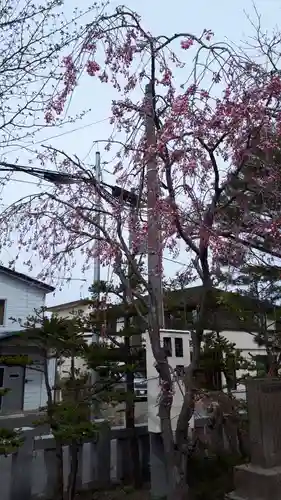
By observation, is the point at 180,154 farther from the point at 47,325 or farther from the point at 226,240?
the point at 47,325

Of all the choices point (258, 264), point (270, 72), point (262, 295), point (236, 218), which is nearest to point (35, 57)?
point (270, 72)

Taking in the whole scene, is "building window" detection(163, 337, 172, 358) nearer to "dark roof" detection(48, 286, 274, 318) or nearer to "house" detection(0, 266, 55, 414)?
"dark roof" detection(48, 286, 274, 318)

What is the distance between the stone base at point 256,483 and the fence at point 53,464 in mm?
1997

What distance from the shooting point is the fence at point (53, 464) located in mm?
4559

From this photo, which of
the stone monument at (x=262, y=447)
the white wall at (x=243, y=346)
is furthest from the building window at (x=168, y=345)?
the white wall at (x=243, y=346)

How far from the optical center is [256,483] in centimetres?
360

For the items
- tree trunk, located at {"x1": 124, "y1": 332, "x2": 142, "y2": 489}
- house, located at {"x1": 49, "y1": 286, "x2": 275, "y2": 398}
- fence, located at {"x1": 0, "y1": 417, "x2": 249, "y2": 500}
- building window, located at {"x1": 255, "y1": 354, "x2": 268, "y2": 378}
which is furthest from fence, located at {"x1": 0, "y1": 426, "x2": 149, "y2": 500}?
building window, located at {"x1": 255, "y1": 354, "x2": 268, "y2": 378}

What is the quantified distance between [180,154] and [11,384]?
46.4 feet

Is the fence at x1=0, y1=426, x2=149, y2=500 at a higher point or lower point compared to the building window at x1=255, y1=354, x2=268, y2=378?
lower

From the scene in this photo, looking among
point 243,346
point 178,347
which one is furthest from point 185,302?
point 243,346

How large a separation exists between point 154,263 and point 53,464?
2.75m

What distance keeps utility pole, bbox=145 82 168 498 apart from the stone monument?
0.64m

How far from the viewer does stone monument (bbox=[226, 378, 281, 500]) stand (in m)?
3.55

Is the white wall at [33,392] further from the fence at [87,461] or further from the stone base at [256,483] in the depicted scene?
the stone base at [256,483]
